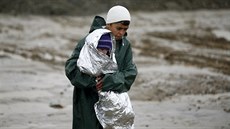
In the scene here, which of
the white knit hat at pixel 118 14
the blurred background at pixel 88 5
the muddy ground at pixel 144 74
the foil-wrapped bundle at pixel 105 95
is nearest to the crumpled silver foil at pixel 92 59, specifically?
the foil-wrapped bundle at pixel 105 95

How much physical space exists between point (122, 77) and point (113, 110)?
0.97ft

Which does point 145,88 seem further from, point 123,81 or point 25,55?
point 123,81

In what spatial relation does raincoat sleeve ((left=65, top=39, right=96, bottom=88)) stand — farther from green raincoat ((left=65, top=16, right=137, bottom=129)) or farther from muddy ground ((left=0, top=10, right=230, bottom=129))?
muddy ground ((left=0, top=10, right=230, bottom=129))

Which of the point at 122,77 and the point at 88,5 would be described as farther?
the point at 88,5

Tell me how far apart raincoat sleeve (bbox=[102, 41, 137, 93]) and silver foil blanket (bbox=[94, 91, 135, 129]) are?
6cm

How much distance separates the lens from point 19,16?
27.2m

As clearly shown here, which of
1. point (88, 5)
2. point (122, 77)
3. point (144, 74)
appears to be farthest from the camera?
point (88, 5)

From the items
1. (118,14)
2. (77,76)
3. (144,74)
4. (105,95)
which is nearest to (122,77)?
(105,95)

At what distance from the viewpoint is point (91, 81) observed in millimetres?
4625

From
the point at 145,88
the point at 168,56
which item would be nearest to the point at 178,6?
the point at 168,56

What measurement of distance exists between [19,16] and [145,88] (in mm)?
16443

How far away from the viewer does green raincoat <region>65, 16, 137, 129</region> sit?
465 centimetres

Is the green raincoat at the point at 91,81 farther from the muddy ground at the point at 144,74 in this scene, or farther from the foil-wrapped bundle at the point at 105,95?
the muddy ground at the point at 144,74

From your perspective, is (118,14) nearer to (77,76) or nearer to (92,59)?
(92,59)
